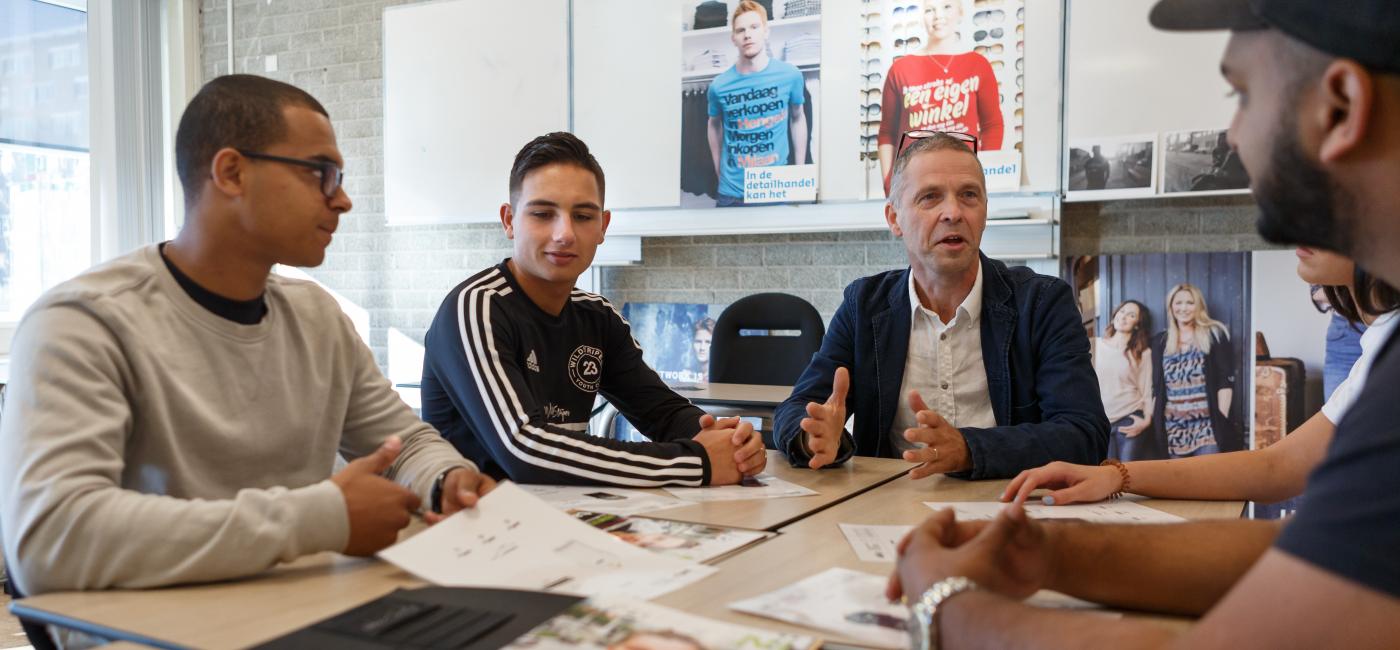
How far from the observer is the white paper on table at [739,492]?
1688mm

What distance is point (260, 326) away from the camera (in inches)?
58.8

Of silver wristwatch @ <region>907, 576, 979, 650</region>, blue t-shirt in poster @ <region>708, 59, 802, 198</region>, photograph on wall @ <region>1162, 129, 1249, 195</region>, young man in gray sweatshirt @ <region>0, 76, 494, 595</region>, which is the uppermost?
blue t-shirt in poster @ <region>708, 59, 802, 198</region>

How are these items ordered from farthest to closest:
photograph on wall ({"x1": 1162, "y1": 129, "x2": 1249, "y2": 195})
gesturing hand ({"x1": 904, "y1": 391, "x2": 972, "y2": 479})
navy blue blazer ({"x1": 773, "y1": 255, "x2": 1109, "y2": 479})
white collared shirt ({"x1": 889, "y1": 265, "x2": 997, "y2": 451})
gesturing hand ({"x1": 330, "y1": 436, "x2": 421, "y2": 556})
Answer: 1. photograph on wall ({"x1": 1162, "y1": 129, "x2": 1249, "y2": 195})
2. white collared shirt ({"x1": 889, "y1": 265, "x2": 997, "y2": 451})
3. navy blue blazer ({"x1": 773, "y1": 255, "x2": 1109, "y2": 479})
4. gesturing hand ({"x1": 904, "y1": 391, "x2": 972, "y2": 479})
5. gesturing hand ({"x1": 330, "y1": 436, "x2": 421, "y2": 556})

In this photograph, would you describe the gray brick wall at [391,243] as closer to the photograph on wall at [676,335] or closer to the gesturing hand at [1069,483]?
the photograph on wall at [676,335]

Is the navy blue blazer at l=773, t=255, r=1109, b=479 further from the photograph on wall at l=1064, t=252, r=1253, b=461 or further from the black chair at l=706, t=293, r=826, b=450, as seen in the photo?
the photograph on wall at l=1064, t=252, r=1253, b=461

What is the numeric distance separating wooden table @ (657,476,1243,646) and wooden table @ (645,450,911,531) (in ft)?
0.10

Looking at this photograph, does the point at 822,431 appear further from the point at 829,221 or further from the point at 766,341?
the point at 829,221

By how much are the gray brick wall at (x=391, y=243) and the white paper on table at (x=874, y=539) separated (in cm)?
283

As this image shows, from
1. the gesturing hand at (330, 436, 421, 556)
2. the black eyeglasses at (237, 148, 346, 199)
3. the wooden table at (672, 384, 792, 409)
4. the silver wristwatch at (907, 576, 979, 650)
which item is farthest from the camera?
the wooden table at (672, 384, 792, 409)

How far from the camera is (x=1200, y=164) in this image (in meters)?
3.54

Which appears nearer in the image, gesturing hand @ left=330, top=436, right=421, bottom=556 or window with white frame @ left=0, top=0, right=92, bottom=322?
gesturing hand @ left=330, top=436, right=421, bottom=556

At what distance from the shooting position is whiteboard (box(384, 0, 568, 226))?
4.71 meters

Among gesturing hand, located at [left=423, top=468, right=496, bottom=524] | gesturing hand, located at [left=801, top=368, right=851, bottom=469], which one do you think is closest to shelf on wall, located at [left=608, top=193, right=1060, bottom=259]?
gesturing hand, located at [left=801, top=368, right=851, bottom=469]

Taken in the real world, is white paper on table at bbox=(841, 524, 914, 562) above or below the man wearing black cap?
below
